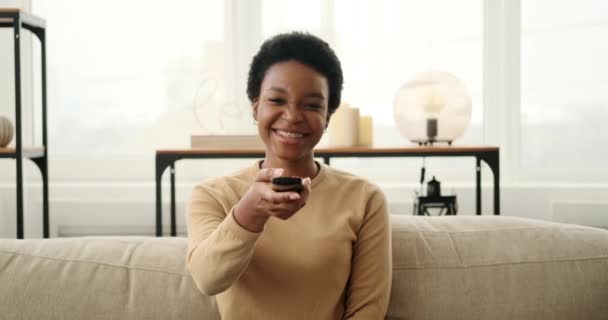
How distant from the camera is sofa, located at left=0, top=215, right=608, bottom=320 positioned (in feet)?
3.97

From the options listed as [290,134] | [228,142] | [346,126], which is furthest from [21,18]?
[290,134]

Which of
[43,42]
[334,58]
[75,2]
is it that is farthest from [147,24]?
[334,58]

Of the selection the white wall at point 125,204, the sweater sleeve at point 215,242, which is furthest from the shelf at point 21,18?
the sweater sleeve at point 215,242

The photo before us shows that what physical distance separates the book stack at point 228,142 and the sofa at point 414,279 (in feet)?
4.30

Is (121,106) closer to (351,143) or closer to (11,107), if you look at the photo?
(11,107)

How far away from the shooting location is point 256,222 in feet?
3.33

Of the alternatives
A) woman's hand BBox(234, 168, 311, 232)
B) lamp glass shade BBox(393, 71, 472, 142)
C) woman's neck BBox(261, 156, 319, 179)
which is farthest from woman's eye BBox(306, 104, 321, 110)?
lamp glass shade BBox(393, 71, 472, 142)

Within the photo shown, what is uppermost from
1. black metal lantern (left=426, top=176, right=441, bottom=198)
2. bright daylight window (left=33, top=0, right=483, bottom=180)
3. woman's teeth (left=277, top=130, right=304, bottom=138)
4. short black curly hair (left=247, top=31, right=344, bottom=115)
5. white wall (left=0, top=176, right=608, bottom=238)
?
bright daylight window (left=33, top=0, right=483, bottom=180)

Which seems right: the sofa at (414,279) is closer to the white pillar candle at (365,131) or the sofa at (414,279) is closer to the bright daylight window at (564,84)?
the white pillar candle at (365,131)

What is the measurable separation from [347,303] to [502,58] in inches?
87.7

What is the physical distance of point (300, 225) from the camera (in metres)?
1.20

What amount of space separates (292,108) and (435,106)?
165cm

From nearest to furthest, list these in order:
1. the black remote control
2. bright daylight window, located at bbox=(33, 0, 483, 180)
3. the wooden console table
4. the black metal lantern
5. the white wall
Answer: the black remote control, the wooden console table, the black metal lantern, the white wall, bright daylight window, located at bbox=(33, 0, 483, 180)

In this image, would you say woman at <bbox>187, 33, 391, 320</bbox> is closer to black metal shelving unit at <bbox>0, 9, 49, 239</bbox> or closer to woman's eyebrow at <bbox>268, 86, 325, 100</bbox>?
woman's eyebrow at <bbox>268, 86, 325, 100</bbox>
